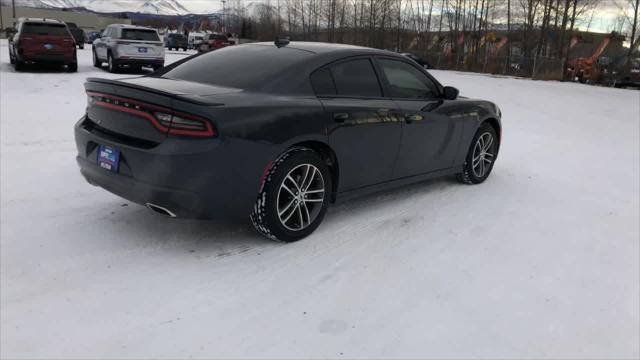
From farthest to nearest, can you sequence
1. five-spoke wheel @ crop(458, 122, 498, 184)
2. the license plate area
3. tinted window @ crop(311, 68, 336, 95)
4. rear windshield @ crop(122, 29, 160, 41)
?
rear windshield @ crop(122, 29, 160, 41) < five-spoke wheel @ crop(458, 122, 498, 184) < tinted window @ crop(311, 68, 336, 95) < the license plate area

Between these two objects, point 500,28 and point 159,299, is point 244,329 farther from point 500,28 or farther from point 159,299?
point 500,28

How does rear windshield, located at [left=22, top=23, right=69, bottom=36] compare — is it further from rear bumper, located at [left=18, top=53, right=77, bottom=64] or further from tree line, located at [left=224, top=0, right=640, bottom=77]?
tree line, located at [left=224, top=0, right=640, bottom=77]

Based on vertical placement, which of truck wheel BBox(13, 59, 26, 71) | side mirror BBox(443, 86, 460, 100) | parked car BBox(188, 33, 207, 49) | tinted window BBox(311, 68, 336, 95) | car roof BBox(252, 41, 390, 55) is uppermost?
parked car BBox(188, 33, 207, 49)

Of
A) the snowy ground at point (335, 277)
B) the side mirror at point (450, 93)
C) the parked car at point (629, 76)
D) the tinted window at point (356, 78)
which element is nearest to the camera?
the snowy ground at point (335, 277)

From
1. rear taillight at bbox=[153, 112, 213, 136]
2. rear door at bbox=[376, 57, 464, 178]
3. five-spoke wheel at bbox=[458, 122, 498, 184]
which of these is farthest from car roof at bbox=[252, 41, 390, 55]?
five-spoke wheel at bbox=[458, 122, 498, 184]

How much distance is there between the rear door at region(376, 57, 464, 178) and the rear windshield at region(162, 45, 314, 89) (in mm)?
928

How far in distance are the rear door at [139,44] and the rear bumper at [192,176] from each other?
1348cm

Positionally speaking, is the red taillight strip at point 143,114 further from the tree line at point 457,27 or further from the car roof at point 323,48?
the tree line at point 457,27

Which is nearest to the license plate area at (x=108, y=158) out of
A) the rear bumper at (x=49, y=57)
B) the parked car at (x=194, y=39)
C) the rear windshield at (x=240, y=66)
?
the rear windshield at (x=240, y=66)

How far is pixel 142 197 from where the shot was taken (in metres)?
3.41

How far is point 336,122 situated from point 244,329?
1819 millimetres

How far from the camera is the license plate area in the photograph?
3.55m

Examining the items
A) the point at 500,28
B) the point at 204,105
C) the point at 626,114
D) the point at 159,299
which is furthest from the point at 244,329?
the point at 500,28

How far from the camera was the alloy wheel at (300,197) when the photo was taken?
150 inches
